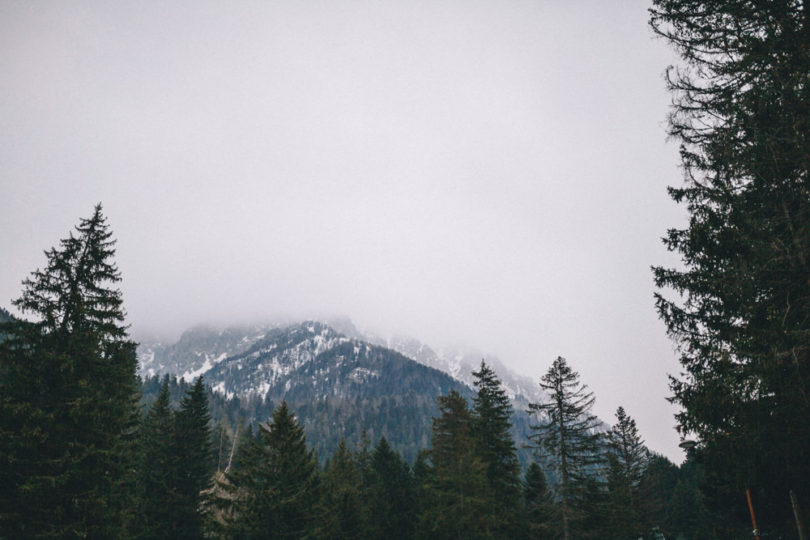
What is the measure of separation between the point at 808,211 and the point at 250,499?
24.8m

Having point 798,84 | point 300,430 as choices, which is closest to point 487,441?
point 300,430

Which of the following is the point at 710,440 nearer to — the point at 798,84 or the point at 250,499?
the point at 798,84

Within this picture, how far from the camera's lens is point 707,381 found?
28.5ft

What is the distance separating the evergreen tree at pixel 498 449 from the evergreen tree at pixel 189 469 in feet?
64.6

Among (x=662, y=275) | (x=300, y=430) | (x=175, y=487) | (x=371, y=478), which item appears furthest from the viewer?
(x=371, y=478)

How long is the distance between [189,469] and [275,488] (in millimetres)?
9994

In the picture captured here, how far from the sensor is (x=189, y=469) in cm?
2661

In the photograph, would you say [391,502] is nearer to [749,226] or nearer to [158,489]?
[158,489]

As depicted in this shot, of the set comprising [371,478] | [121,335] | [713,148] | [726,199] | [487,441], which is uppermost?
[713,148]

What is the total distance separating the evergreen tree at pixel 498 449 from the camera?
25375mm

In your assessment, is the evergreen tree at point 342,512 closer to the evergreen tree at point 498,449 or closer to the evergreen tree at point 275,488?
the evergreen tree at point 275,488

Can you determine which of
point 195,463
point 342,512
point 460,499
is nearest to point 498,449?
point 460,499

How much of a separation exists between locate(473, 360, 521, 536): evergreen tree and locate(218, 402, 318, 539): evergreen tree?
37.5 feet

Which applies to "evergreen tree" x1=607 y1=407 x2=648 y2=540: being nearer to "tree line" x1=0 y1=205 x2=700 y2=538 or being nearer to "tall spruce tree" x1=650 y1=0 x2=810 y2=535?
"tree line" x1=0 y1=205 x2=700 y2=538
